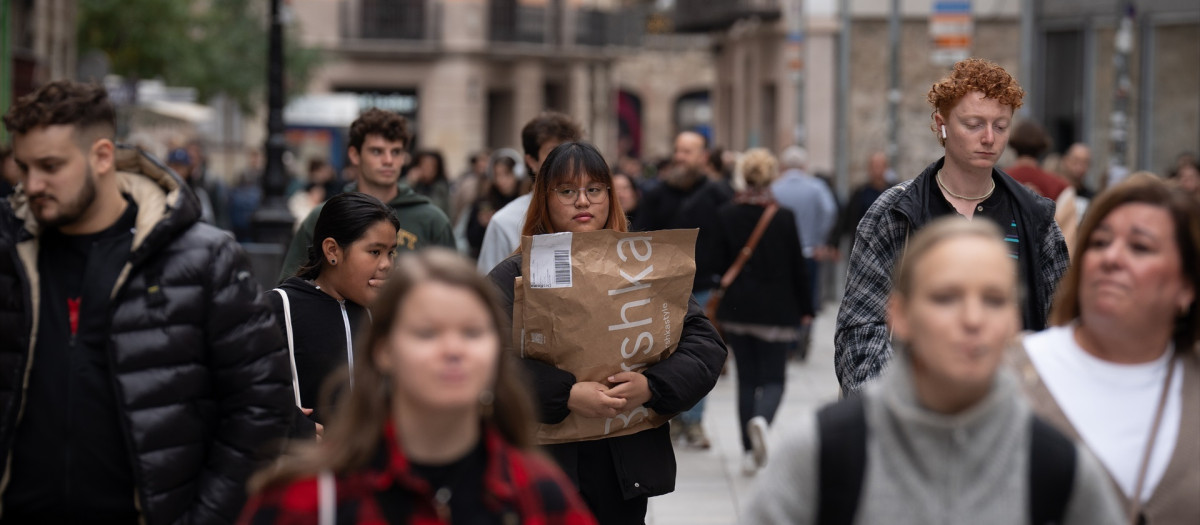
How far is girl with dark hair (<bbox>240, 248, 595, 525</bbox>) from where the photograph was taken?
8.95 feet

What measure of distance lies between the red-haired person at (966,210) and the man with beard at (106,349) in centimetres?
187

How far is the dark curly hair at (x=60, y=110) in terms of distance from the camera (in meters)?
3.89

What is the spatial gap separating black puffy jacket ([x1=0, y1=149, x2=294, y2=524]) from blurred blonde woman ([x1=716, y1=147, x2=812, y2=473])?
550 centimetres

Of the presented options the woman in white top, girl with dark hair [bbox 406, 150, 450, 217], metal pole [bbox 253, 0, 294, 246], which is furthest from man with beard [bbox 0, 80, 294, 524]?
metal pole [bbox 253, 0, 294, 246]

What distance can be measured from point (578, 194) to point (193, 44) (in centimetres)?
2632

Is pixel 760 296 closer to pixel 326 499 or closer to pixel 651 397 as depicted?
pixel 651 397

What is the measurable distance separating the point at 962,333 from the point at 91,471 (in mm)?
2170

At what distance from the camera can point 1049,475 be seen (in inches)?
113

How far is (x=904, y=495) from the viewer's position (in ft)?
9.30

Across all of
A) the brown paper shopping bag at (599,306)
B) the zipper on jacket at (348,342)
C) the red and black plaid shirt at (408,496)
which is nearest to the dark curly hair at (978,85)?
the brown paper shopping bag at (599,306)

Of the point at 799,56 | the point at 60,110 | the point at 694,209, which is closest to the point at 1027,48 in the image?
the point at 799,56

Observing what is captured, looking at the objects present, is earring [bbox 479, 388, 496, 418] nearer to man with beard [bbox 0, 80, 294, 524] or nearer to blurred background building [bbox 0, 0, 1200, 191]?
man with beard [bbox 0, 80, 294, 524]

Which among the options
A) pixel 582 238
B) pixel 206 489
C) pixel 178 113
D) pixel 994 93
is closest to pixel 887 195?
pixel 994 93

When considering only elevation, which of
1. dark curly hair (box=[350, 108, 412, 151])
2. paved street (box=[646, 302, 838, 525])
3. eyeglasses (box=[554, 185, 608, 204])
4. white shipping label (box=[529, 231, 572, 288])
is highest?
dark curly hair (box=[350, 108, 412, 151])
